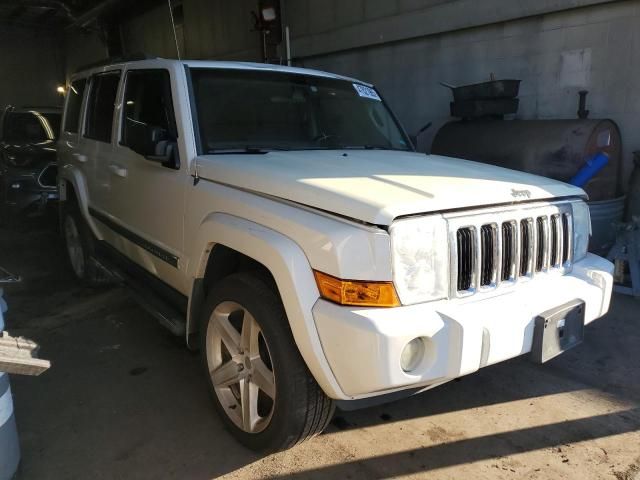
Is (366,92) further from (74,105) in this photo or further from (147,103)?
(74,105)

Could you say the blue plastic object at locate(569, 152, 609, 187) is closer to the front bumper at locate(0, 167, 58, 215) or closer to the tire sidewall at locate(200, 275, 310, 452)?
the tire sidewall at locate(200, 275, 310, 452)

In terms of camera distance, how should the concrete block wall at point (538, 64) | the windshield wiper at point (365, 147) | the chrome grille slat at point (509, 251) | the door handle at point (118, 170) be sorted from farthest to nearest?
the concrete block wall at point (538, 64)
the door handle at point (118, 170)
the windshield wiper at point (365, 147)
the chrome grille slat at point (509, 251)

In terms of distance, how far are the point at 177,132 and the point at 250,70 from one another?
72 centimetres

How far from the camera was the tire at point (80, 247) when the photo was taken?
4.70 m

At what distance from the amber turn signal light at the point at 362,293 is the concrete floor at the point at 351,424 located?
953 mm

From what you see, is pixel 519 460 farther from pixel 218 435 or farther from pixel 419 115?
pixel 419 115

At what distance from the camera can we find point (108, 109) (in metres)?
4.14

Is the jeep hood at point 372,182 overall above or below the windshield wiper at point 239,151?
below

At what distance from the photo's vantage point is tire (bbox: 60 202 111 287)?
470 cm

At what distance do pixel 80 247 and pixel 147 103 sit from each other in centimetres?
224

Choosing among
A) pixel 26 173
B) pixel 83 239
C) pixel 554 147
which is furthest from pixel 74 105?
pixel 554 147

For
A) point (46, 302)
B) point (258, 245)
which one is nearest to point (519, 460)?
point (258, 245)

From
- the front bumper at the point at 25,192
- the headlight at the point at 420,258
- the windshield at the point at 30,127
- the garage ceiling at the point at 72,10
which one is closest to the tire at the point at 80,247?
the front bumper at the point at 25,192

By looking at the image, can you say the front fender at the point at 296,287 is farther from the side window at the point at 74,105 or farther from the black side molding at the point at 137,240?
the side window at the point at 74,105
